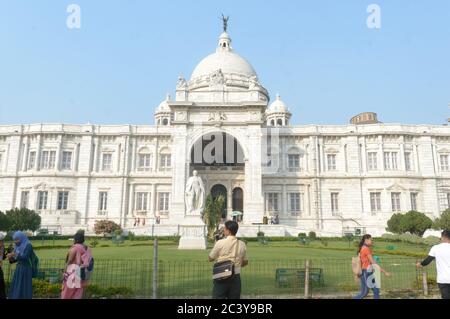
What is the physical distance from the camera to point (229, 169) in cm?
4134

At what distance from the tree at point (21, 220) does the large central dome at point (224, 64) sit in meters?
27.5

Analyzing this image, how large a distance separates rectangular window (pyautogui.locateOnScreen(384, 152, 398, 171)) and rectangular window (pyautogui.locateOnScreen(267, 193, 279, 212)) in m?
12.5

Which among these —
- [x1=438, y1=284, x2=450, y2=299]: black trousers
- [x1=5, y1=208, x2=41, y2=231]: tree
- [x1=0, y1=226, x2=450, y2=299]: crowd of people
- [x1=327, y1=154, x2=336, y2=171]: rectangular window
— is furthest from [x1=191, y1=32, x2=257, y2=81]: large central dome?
[x1=438, y1=284, x2=450, y2=299]: black trousers

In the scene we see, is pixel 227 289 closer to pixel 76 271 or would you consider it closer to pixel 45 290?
pixel 76 271

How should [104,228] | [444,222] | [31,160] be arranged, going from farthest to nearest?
[31,160], [104,228], [444,222]

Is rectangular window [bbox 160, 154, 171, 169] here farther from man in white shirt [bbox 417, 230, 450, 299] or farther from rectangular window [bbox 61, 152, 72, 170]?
man in white shirt [bbox 417, 230, 450, 299]

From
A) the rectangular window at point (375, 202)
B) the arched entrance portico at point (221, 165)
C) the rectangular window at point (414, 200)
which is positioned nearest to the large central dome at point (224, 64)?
the arched entrance portico at point (221, 165)

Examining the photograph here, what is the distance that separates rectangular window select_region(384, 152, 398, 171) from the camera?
4016 cm

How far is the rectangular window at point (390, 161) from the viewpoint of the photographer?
132 ft

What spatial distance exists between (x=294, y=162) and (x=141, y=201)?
18.1 metres

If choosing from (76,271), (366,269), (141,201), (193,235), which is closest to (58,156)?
(141,201)

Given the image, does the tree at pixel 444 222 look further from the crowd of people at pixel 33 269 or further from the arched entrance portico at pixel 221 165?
the crowd of people at pixel 33 269
